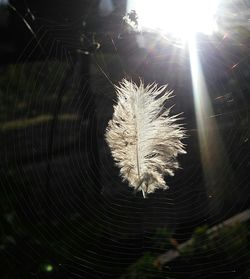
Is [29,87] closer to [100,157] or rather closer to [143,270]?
[100,157]

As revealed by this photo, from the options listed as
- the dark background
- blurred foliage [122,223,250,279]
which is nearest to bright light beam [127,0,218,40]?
the dark background

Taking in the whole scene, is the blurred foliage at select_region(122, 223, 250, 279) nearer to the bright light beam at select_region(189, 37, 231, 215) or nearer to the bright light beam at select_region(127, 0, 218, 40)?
the bright light beam at select_region(189, 37, 231, 215)

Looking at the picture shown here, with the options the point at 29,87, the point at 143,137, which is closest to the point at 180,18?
the point at 143,137

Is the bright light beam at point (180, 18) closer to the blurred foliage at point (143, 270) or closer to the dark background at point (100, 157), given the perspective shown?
the dark background at point (100, 157)

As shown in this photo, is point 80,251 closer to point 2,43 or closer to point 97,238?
point 97,238

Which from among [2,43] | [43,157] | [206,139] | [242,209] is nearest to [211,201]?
[242,209]

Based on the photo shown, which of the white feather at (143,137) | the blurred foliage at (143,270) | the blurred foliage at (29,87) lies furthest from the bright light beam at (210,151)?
the blurred foliage at (29,87)
